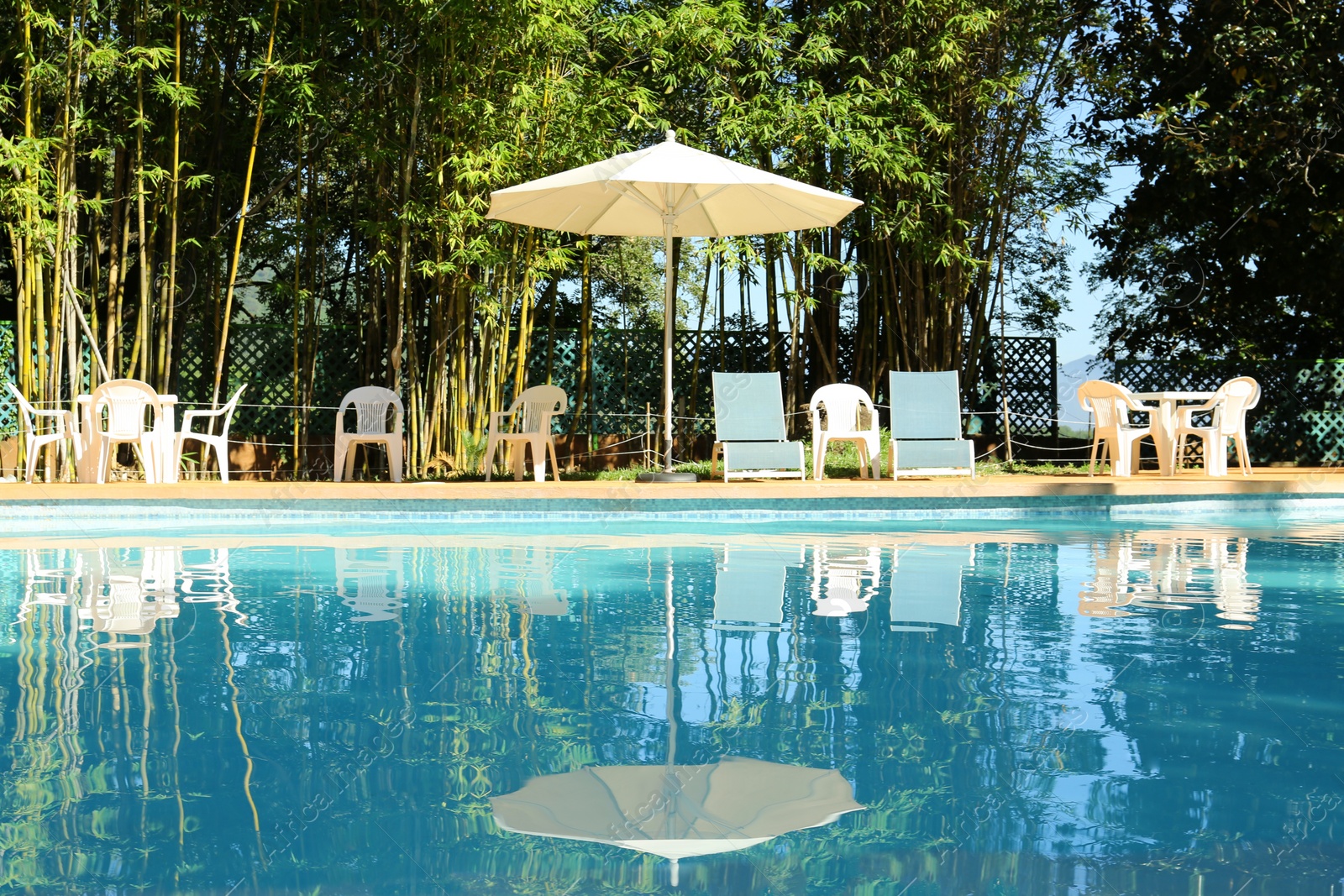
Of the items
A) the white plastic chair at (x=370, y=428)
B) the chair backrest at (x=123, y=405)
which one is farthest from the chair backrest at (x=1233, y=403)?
the chair backrest at (x=123, y=405)

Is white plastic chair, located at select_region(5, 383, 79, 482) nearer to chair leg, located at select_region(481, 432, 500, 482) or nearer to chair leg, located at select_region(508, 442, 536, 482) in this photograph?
chair leg, located at select_region(481, 432, 500, 482)

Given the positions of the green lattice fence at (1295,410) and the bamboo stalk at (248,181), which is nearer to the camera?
the bamboo stalk at (248,181)

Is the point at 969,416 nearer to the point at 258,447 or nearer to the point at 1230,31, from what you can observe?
the point at 1230,31

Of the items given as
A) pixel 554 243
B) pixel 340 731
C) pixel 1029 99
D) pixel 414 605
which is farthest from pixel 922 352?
pixel 340 731

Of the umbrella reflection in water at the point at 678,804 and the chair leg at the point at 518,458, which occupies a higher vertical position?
the chair leg at the point at 518,458

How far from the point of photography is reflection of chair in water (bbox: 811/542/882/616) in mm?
3832

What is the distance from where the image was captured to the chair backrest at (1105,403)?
Answer: 8344 mm

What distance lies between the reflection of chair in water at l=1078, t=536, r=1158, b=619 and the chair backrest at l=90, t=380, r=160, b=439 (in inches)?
206

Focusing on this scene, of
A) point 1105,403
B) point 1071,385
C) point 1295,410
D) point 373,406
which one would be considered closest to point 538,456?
point 373,406

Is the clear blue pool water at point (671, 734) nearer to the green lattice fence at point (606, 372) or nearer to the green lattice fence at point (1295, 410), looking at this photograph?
the green lattice fence at point (606, 372)

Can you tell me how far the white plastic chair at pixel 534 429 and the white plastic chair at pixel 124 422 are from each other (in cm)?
196

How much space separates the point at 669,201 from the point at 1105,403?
131 inches

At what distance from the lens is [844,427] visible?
810cm

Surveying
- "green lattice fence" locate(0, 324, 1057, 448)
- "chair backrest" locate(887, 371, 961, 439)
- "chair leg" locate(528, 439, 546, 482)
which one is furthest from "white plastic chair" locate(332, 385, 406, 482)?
"chair backrest" locate(887, 371, 961, 439)
